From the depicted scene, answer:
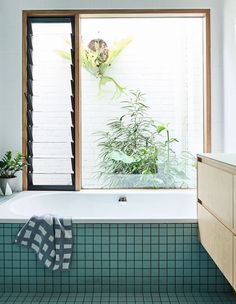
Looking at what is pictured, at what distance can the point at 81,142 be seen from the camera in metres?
3.57

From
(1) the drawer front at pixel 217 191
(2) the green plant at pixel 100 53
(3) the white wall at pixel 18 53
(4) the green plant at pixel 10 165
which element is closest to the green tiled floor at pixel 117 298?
(1) the drawer front at pixel 217 191

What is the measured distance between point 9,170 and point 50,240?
1069mm

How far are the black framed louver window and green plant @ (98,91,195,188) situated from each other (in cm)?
34

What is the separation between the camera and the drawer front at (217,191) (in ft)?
5.92

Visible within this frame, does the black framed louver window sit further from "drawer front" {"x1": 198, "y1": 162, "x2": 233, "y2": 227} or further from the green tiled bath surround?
"drawer front" {"x1": 198, "y1": 162, "x2": 233, "y2": 227}

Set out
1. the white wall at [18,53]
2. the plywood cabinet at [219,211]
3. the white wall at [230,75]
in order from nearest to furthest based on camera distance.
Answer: the plywood cabinet at [219,211]
the white wall at [230,75]
the white wall at [18,53]

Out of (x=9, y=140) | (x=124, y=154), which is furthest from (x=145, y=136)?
(x=9, y=140)

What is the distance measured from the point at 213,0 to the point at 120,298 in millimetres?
2579

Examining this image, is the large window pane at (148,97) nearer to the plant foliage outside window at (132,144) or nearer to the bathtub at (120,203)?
the plant foliage outside window at (132,144)

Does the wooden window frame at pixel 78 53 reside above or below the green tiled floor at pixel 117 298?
above

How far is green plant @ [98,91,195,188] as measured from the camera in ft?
11.6

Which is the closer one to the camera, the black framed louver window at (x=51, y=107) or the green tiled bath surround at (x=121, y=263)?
the green tiled bath surround at (x=121, y=263)

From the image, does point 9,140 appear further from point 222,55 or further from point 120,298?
point 222,55

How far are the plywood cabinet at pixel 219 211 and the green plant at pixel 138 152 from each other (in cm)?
107
